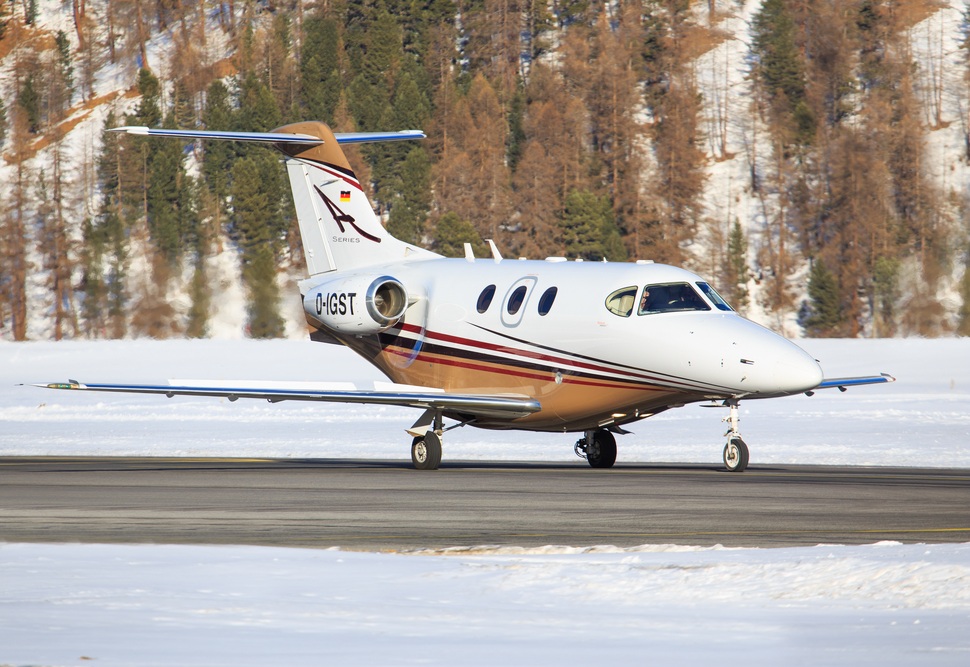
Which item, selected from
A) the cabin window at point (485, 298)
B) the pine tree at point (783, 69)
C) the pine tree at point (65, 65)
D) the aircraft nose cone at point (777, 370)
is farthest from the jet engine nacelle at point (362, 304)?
the pine tree at point (65, 65)

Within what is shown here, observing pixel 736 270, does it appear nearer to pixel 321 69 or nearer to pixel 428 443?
pixel 321 69

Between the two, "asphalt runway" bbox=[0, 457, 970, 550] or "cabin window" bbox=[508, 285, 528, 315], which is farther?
"cabin window" bbox=[508, 285, 528, 315]

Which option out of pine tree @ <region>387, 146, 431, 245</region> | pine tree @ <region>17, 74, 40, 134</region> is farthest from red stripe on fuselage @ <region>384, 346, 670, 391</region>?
pine tree @ <region>17, 74, 40, 134</region>

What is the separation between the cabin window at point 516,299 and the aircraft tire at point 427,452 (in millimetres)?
2216

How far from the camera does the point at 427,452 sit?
21469mm

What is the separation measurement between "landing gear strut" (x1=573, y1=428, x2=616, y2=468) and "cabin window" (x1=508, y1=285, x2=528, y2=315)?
2286 mm

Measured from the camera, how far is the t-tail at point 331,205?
25797mm

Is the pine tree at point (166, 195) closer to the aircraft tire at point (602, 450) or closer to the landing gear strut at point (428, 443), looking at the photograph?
the landing gear strut at point (428, 443)

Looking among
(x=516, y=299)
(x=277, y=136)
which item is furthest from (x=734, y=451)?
(x=277, y=136)

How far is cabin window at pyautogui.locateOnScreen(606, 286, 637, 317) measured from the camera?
20094 mm

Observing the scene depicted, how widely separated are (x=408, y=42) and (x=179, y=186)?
29532mm

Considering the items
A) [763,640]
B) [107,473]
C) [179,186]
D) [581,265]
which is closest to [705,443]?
[581,265]

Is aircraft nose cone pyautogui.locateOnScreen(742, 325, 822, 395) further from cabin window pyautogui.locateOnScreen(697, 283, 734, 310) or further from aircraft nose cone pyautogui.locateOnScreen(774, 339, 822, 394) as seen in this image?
cabin window pyautogui.locateOnScreen(697, 283, 734, 310)

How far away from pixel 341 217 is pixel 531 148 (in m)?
66.8
